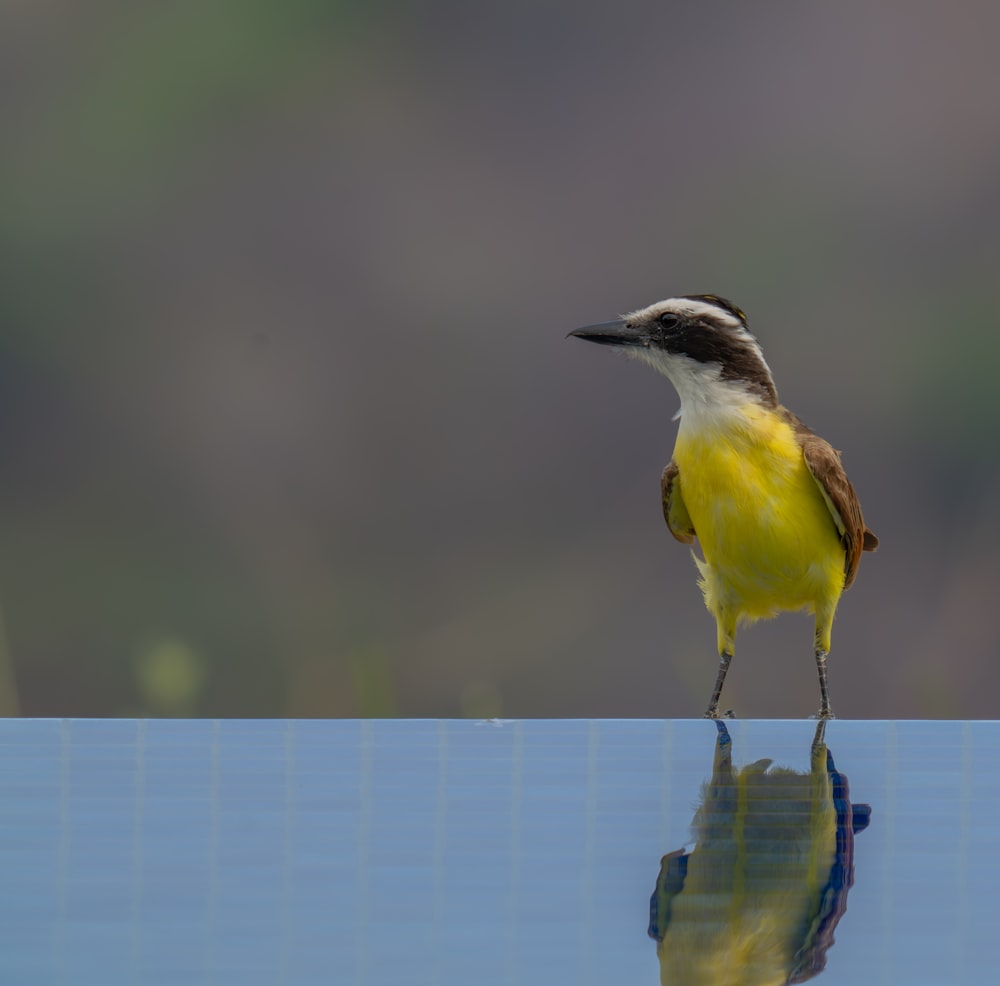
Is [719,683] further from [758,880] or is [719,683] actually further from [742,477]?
[758,880]

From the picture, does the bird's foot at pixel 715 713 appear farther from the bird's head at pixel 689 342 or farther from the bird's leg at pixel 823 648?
the bird's head at pixel 689 342

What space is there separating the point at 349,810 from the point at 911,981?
0.59 m

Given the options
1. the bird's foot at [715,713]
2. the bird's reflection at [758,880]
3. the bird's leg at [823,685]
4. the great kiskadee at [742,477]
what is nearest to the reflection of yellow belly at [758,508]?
the great kiskadee at [742,477]

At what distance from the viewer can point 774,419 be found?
206 centimetres

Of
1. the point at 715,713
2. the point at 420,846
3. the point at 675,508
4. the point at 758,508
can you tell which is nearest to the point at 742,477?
the point at 758,508

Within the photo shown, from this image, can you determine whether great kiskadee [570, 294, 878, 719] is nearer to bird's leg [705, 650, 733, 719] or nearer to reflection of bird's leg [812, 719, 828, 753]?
bird's leg [705, 650, 733, 719]

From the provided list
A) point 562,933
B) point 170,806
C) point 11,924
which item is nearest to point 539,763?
point 170,806

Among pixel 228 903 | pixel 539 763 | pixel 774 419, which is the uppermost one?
pixel 774 419

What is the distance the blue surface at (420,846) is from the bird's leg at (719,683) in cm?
→ 44

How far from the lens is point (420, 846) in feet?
4.32

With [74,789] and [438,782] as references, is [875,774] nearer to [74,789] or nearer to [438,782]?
[438,782]

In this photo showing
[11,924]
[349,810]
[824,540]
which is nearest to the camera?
[11,924]

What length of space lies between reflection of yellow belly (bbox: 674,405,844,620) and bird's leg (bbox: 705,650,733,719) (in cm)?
19

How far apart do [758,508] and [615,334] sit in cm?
32
